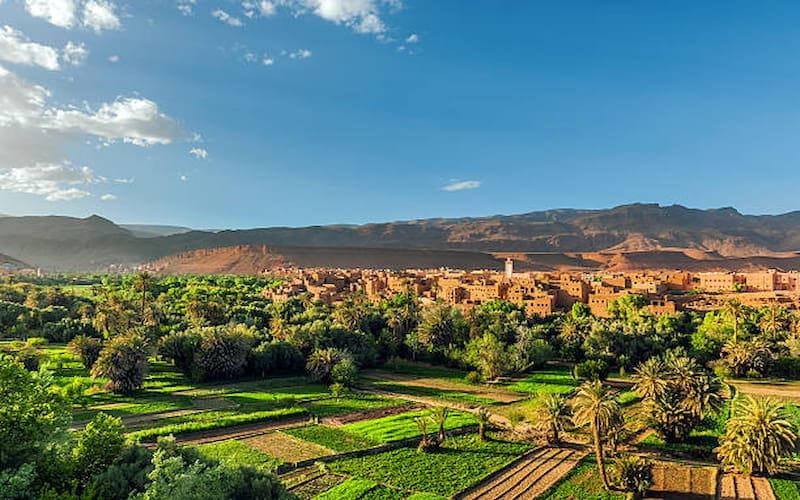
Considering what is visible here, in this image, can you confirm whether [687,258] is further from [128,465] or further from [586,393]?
[128,465]

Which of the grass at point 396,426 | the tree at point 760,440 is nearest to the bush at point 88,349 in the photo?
the grass at point 396,426

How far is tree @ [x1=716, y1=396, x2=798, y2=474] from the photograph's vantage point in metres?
24.9

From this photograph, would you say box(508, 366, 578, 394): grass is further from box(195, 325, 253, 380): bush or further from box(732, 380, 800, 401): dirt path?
box(195, 325, 253, 380): bush

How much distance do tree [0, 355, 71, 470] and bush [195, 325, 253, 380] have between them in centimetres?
2794

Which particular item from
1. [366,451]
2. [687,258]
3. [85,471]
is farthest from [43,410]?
[687,258]

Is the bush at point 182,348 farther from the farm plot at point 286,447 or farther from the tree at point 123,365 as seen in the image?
the farm plot at point 286,447

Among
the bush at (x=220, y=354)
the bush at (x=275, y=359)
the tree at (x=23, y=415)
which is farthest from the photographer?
the bush at (x=275, y=359)

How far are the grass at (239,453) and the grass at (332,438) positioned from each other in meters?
3.33

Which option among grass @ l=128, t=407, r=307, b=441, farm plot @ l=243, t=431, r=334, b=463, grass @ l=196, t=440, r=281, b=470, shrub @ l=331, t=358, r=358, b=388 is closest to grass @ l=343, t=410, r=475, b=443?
farm plot @ l=243, t=431, r=334, b=463

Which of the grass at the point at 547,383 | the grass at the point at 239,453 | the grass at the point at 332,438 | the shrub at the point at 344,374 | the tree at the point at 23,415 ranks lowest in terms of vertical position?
the grass at the point at 547,383

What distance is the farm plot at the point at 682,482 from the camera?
2367cm

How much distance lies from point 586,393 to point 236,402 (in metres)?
24.6

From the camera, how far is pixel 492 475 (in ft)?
84.8

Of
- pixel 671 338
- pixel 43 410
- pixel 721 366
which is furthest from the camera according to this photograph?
pixel 671 338
